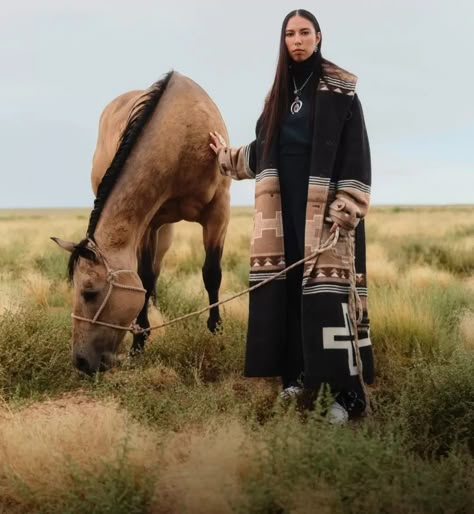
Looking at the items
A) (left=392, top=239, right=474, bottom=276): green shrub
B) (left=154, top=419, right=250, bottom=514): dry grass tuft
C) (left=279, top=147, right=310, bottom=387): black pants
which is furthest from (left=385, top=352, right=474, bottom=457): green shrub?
(left=392, top=239, right=474, bottom=276): green shrub

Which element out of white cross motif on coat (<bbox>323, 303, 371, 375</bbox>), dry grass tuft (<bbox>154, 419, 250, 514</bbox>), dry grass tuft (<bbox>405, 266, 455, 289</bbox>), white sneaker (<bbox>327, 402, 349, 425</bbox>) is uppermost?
white cross motif on coat (<bbox>323, 303, 371, 375</bbox>)

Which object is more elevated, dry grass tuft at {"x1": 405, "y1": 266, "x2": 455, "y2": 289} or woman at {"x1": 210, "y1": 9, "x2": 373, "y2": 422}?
woman at {"x1": 210, "y1": 9, "x2": 373, "y2": 422}

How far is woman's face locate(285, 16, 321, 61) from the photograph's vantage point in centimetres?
378

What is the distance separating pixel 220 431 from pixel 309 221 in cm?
137

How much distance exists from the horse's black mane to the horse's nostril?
1.68 ft

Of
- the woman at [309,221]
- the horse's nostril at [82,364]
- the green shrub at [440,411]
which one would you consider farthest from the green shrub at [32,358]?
the green shrub at [440,411]

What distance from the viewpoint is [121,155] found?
175 inches

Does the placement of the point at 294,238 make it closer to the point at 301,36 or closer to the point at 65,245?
the point at 301,36

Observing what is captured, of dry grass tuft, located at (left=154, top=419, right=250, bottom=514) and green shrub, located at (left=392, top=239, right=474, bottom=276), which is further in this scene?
green shrub, located at (left=392, top=239, right=474, bottom=276)

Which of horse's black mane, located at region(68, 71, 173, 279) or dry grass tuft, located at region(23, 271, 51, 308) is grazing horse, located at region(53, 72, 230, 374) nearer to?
horse's black mane, located at region(68, 71, 173, 279)

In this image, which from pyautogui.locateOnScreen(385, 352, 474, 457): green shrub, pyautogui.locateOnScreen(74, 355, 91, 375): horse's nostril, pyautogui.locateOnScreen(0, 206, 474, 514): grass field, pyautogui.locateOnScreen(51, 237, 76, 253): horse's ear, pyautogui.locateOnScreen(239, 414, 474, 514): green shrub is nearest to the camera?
pyautogui.locateOnScreen(239, 414, 474, 514): green shrub

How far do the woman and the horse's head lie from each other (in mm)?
823

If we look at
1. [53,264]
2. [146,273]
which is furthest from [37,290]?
[53,264]

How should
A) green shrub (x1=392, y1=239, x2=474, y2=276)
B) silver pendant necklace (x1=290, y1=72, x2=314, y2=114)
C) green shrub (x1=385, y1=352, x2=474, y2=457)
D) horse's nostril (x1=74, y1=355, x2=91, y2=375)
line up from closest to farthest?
green shrub (x1=385, y1=352, x2=474, y2=457), silver pendant necklace (x1=290, y1=72, x2=314, y2=114), horse's nostril (x1=74, y1=355, x2=91, y2=375), green shrub (x1=392, y1=239, x2=474, y2=276)
